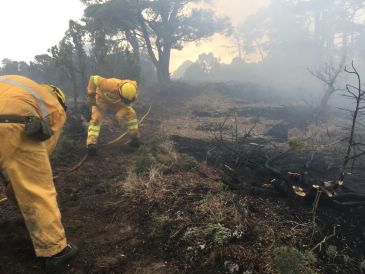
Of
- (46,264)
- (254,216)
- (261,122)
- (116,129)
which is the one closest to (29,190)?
(46,264)

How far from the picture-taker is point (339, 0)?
2775cm

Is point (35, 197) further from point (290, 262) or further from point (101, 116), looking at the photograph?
point (101, 116)

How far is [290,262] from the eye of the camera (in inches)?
112

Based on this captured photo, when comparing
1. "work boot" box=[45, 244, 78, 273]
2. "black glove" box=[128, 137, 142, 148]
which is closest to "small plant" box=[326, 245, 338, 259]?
"work boot" box=[45, 244, 78, 273]

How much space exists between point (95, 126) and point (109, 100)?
0.57m

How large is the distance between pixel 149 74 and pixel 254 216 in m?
22.3

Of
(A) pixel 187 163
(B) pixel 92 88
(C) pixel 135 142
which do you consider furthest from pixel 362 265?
(B) pixel 92 88

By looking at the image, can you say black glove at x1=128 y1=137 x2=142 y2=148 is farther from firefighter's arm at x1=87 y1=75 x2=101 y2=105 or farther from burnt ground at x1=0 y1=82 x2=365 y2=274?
burnt ground at x1=0 y1=82 x2=365 y2=274

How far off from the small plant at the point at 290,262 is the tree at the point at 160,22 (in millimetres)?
18126

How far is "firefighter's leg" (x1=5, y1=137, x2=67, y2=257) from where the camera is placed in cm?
284

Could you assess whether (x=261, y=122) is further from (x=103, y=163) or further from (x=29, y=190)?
(x=29, y=190)

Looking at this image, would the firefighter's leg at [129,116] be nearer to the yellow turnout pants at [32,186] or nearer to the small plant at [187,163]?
the small plant at [187,163]

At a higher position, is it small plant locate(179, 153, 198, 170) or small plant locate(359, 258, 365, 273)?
small plant locate(179, 153, 198, 170)

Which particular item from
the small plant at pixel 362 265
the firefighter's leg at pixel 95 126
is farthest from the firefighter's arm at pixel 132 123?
the small plant at pixel 362 265
